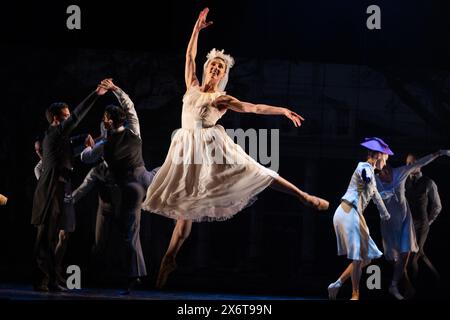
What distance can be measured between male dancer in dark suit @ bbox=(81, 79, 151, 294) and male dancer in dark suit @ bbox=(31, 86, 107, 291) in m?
0.27

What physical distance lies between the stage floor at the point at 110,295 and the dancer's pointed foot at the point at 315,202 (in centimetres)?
88

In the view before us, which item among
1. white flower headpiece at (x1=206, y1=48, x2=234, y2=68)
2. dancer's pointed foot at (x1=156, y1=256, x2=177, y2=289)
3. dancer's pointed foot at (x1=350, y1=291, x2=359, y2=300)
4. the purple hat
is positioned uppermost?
white flower headpiece at (x1=206, y1=48, x2=234, y2=68)

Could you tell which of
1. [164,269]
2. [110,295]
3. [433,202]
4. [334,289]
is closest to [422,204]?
[433,202]

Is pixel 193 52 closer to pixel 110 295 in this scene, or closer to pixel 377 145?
pixel 377 145

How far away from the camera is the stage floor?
8695 mm

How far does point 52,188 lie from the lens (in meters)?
9.04

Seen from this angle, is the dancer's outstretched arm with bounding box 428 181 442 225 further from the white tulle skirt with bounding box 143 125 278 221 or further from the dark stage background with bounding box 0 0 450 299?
the white tulle skirt with bounding box 143 125 278 221

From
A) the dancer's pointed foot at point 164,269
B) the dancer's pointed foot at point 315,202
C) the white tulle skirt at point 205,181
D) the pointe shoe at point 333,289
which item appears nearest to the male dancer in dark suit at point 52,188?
the white tulle skirt at point 205,181

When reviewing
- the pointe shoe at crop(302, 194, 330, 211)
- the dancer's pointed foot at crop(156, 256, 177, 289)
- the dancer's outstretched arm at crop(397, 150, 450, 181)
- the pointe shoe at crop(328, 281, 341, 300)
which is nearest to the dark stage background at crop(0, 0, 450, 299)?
the dancer's outstretched arm at crop(397, 150, 450, 181)

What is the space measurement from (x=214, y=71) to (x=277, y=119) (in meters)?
0.84

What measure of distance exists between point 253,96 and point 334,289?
1.92m

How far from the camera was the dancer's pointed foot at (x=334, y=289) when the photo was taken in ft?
30.8

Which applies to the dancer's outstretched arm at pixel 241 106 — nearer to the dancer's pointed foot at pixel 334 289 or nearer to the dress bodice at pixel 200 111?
the dress bodice at pixel 200 111

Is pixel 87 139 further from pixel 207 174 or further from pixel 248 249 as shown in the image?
pixel 248 249
